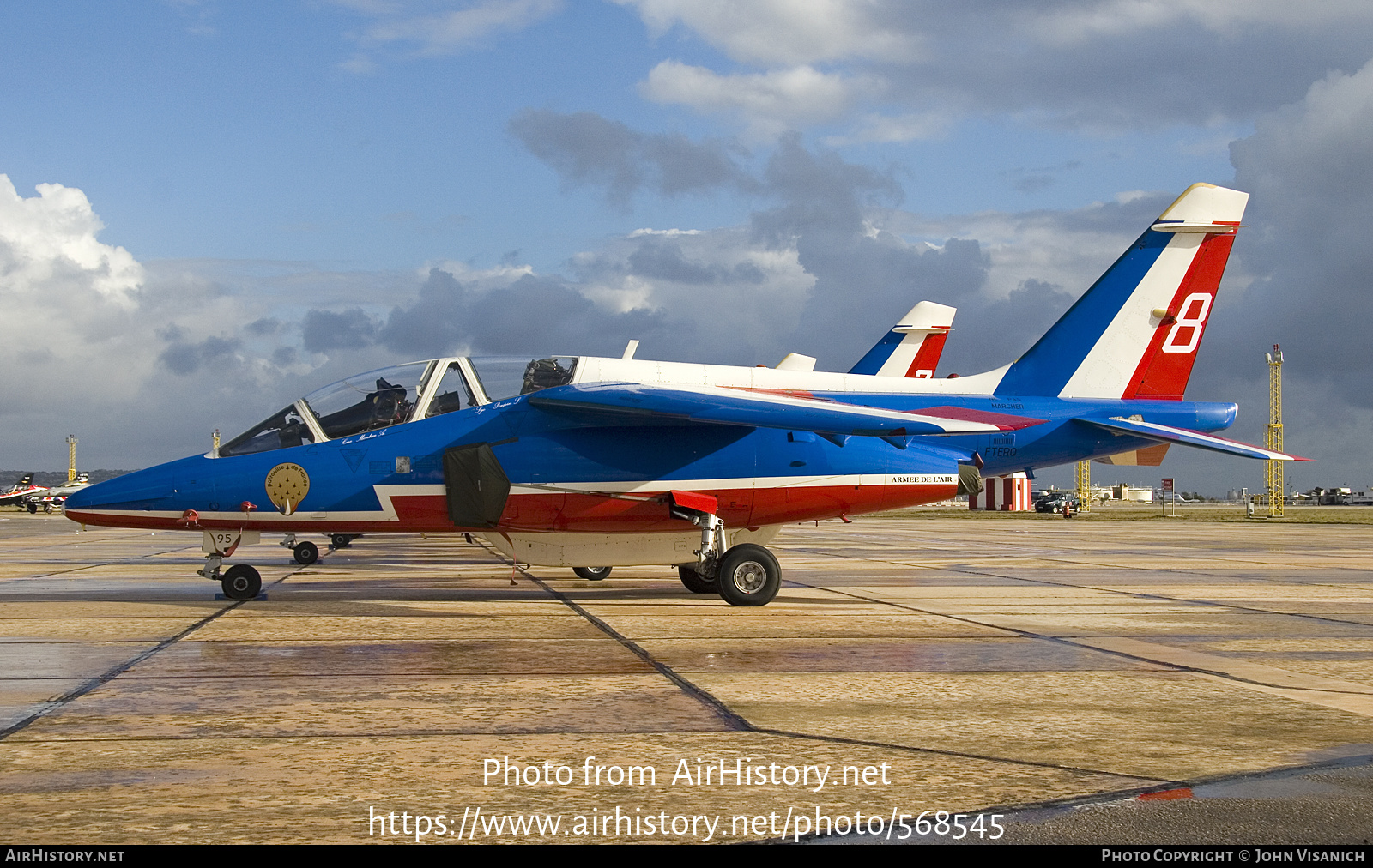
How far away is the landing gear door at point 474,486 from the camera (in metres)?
13.1

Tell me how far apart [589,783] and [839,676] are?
3526mm

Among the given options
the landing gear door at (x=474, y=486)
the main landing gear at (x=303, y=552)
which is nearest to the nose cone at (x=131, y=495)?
the landing gear door at (x=474, y=486)

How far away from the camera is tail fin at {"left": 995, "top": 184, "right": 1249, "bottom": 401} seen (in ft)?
56.1

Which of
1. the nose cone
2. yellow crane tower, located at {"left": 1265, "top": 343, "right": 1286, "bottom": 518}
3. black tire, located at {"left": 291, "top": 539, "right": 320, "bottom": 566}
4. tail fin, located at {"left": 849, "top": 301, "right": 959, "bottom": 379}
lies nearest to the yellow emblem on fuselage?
the nose cone

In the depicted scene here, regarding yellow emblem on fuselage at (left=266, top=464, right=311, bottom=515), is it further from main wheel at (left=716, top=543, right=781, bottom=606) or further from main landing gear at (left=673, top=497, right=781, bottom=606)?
main wheel at (left=716, top=543, right=781, bottom=606)

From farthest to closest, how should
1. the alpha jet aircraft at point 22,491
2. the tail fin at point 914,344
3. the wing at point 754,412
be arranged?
the alpha jet aircraft at point 22,491 → the tail fin at point 914,344 → the wing at point 754,412

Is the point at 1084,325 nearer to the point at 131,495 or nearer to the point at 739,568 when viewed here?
the point at 739,568

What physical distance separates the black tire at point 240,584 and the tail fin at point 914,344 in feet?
71.6

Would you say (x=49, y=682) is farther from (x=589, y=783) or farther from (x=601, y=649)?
(x=589, y=783)

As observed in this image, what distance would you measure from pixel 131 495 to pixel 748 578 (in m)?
7.23

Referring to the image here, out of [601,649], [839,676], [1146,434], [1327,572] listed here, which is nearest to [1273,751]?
[839,676]

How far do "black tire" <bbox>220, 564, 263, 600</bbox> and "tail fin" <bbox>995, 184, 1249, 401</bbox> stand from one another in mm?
11184

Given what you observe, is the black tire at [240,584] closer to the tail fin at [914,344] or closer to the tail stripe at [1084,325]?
the tail stripe at [1084,325]
